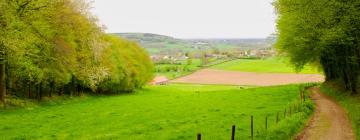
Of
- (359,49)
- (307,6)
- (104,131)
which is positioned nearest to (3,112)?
(104,131)

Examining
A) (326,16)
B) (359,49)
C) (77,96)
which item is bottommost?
(77,96)

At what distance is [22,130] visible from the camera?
116ft

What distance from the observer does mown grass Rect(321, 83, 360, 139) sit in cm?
3284

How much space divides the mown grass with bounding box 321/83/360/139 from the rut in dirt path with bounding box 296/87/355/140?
0.43 meters

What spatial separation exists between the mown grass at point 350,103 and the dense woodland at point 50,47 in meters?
31.4

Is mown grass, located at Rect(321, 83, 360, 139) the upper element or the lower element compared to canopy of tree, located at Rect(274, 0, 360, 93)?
lower

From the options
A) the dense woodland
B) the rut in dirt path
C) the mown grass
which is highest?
the dense woodland

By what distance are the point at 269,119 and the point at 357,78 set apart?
2577cm

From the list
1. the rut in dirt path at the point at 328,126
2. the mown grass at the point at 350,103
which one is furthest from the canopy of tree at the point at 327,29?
the rut in dirt path at the point at 328,126

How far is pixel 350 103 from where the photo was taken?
1783 inches

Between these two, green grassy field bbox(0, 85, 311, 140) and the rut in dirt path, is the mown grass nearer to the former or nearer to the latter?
the rut in dirt path

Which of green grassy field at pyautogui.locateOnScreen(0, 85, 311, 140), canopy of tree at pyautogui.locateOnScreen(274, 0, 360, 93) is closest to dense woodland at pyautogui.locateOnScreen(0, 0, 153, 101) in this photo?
green grassy field at pyautogui.locateOnScreen(0, 85, 311, 140)

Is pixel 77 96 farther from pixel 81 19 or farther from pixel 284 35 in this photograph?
pixel 284 35

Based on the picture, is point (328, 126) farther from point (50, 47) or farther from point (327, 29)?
point (50, 47)
